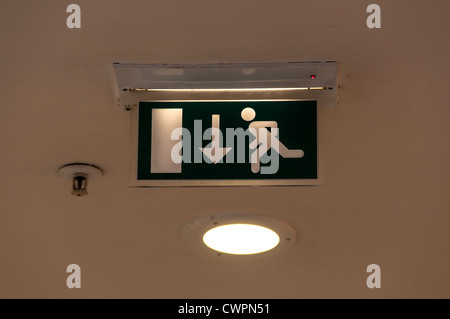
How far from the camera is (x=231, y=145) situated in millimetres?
2363

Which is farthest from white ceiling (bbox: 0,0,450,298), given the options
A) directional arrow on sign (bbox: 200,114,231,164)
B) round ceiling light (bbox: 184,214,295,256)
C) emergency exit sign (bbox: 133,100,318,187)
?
directional arrow on sign (bbox: 200,114,231,164)

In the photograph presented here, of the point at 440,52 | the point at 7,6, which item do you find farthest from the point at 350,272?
the point at 7,6

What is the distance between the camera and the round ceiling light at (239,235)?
10.8ft

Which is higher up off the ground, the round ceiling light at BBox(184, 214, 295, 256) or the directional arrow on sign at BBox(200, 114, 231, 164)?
the directional arrow on sign at BBox(200, 114, 231, 164)

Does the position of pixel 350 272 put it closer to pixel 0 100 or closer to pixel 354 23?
pixel 354 23

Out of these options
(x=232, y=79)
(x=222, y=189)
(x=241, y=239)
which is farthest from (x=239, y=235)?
(x=232, y=79)

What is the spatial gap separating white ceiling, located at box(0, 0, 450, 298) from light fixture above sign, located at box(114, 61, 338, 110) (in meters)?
0.11

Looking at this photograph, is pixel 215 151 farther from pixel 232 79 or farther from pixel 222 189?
pixel 222 189

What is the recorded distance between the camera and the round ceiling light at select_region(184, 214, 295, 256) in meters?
3.30

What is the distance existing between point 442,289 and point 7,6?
2648 mm
